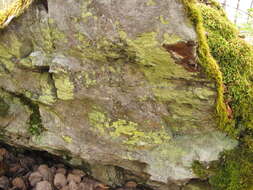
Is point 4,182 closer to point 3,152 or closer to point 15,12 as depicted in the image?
point 3,152

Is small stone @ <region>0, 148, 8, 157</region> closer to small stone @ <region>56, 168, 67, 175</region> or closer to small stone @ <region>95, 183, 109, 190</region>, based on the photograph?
small stone @ <region>56, 168, 67, 175</region>

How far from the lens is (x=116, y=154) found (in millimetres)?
2463

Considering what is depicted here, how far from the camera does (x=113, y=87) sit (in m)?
2.21

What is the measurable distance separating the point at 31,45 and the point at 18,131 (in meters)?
1.05

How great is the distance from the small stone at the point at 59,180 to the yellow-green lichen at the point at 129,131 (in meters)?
0.89

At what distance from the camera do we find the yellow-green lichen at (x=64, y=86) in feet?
7.36

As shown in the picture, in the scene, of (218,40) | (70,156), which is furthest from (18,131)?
(218,40)

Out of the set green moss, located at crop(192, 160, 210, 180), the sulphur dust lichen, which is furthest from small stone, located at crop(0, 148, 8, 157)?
green moss, located at crop(192, 160, 210, 180)

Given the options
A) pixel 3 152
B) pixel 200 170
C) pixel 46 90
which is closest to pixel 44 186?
pixel 3 152

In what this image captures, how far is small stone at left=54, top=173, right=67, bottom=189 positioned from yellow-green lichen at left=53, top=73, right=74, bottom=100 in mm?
1033

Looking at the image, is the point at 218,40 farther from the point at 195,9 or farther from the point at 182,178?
the point at 182,178

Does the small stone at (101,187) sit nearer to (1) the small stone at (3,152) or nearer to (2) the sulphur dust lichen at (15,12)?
(1) the small stone at (3,152)

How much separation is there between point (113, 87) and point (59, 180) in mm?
1370

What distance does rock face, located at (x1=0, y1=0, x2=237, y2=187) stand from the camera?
6.31ft
